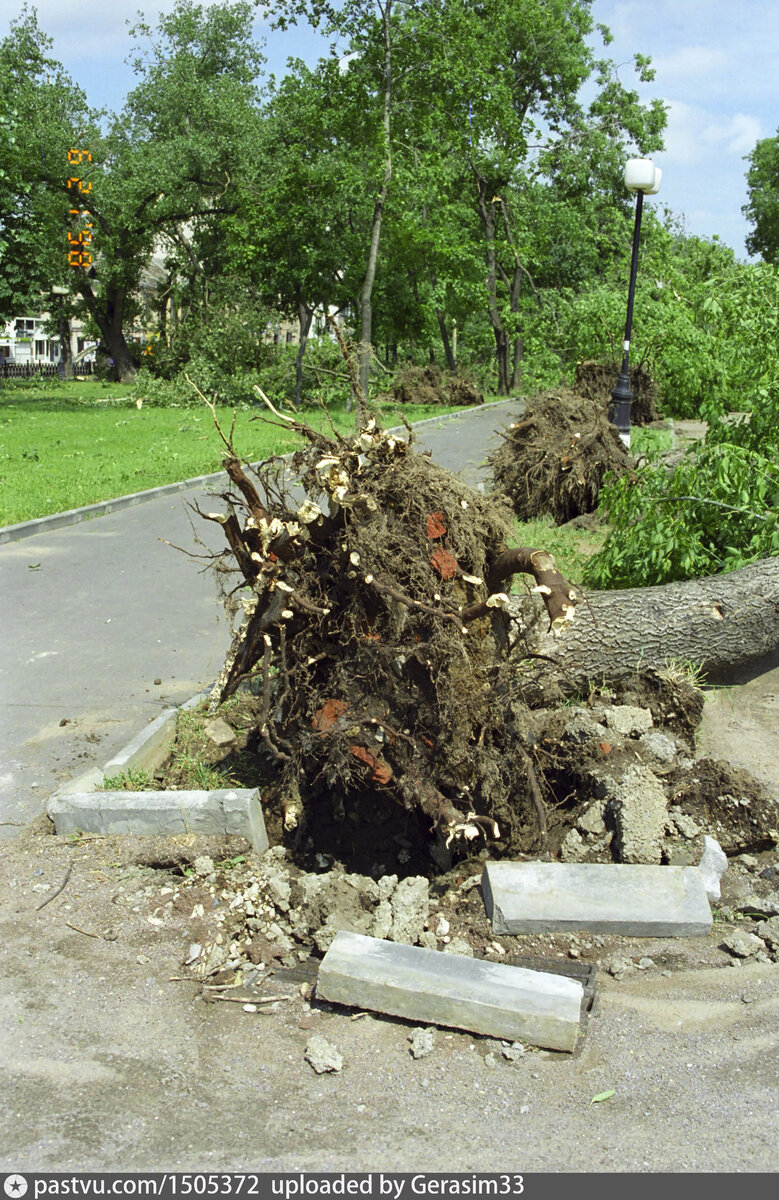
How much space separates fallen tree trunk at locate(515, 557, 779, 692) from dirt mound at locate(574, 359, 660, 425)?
9.71 m

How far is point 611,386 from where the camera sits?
17562mm

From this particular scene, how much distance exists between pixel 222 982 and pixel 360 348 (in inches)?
129

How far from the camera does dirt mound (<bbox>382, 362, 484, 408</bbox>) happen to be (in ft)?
93.5

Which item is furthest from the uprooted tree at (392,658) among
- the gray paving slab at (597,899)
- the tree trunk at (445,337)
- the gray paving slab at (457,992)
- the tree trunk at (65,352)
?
the tree trunk at (65,352)

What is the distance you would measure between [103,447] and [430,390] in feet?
42.7

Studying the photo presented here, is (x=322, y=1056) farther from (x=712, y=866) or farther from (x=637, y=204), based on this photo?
(x=637, y=204)

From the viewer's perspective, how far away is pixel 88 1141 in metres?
2.91

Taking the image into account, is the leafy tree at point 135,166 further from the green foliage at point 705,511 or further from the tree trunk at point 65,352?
the green foliage at point 705,511

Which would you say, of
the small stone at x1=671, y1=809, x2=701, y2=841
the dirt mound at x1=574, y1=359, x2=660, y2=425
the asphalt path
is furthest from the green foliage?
the dirt mound at x1=574, y1=359, x2=660, y2=425

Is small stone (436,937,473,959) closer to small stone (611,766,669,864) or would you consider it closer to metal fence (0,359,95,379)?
small stone (611,766,669,864)

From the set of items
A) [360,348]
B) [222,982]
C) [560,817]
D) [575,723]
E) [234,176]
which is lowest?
[222,982]

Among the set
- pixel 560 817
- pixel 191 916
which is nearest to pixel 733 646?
pixel 560 817

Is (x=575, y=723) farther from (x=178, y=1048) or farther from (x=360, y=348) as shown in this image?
(x=178, y=1048)

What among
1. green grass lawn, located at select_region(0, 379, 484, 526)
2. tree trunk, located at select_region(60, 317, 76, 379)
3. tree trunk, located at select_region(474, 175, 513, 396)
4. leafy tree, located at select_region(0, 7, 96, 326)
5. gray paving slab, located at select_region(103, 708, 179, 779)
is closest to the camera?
gray paving slab, located at select_region(103, 708, 179, 779)
